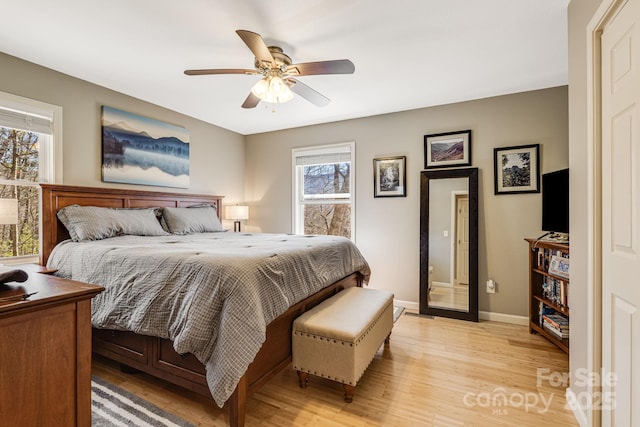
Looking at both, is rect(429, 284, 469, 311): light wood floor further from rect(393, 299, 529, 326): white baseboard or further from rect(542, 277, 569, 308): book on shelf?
rect(542, 277, 569, 308): book on shelf

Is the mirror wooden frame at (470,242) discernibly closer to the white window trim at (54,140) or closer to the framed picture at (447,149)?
the framed picture at (447,149)

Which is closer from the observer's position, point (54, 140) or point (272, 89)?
point (272, 89)

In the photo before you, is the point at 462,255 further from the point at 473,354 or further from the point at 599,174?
the point at 599,174

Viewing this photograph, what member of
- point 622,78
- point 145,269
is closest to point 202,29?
point 145,269

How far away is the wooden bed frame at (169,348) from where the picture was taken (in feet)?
5.56

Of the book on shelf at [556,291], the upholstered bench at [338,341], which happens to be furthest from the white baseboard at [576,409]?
the upholstered bench at [338,341]

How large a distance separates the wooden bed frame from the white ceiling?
1.22 meters

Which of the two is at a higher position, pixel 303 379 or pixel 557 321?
pixel 557 321

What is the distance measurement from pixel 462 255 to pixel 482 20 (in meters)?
2.33

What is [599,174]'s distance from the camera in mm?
1459

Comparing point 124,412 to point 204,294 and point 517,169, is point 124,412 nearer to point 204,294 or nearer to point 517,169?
point 204,294

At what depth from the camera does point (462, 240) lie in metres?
3.41

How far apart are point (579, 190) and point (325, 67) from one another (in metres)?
1.68

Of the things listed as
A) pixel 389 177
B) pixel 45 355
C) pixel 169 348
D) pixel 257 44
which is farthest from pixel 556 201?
pixel 45 355
